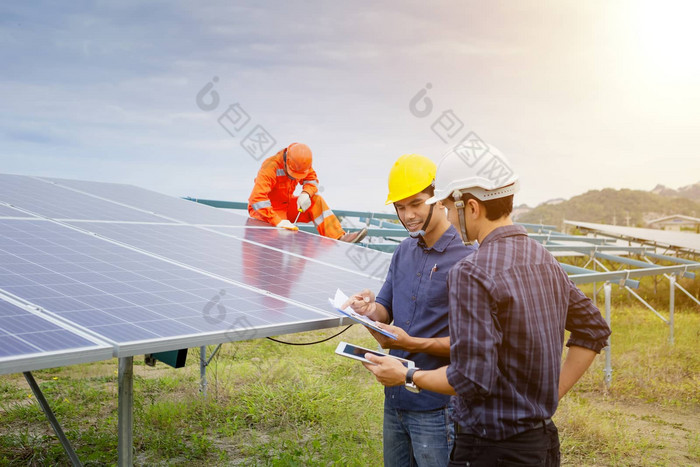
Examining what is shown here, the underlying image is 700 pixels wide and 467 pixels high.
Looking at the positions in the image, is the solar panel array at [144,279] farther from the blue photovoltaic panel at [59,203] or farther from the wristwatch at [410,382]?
the wristwatch at [410,382]

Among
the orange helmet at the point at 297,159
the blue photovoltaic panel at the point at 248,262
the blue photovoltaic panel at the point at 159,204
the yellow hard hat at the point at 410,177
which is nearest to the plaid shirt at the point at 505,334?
the yellow hard hat at the point at 410,177

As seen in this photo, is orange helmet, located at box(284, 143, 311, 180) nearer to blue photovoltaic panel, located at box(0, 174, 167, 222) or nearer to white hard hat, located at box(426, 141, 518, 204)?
blue photovoltaic panel, located at box(0, 174, 167, 222)

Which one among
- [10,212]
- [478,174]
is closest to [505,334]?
[478,174]

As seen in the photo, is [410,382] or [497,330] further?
[410,382]

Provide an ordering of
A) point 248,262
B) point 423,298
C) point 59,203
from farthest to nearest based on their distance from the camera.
→ point 59,203
point 248,262
point 423,298

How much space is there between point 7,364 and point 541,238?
43.5 feet

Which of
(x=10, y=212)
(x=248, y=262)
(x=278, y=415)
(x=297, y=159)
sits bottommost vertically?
(x=278, y=415)

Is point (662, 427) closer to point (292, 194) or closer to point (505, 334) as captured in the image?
point (292, 194)

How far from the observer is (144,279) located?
4250mm

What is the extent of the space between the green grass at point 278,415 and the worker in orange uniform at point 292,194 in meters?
2.37

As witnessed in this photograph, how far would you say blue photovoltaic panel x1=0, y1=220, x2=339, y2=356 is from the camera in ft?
10.7

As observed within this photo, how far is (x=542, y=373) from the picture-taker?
94.2 inches

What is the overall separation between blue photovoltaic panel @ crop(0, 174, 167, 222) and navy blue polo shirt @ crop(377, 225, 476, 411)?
168 inches

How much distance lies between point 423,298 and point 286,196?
641 cm
